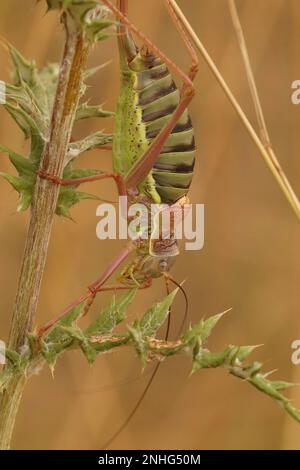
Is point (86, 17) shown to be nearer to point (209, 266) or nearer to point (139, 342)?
point (139, 342)

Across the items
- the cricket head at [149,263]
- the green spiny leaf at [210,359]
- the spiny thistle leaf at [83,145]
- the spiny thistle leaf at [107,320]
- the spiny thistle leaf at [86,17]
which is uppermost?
the spiny thistle leaf at [86,17]

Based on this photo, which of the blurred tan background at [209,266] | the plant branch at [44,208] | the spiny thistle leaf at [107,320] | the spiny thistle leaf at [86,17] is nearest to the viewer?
the spiny thistle leaf at [86,17]

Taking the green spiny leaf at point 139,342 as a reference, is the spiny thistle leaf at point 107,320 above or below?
above

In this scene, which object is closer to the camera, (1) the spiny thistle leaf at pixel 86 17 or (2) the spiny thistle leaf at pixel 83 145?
(1) the spiny thistle leaf at pixel 86 17

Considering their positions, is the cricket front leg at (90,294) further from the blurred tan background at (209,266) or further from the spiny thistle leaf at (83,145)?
the blurred tan background at (209,266)

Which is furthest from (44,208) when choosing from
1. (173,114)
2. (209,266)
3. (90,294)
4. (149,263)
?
(209,266)

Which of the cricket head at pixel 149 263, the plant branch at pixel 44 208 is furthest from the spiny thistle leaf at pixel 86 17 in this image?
the cricket head at pixel 149 263

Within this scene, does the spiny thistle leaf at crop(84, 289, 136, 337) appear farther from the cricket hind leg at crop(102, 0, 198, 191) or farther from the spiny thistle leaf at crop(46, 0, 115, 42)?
the spiny thistle leaf at crop(46, 0, 115, 42)

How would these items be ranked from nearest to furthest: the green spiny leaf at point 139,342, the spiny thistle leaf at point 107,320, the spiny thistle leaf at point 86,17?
1. the spiny thistle leaf at point 86,17
2. the green spiny leaf at point 139,342
3. the spiny thistle leaf at point 107,320

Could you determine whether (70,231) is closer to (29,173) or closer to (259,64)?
(259,64)
